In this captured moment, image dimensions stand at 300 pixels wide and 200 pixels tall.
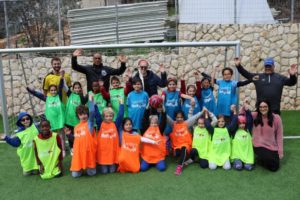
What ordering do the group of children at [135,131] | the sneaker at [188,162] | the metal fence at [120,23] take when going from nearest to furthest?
the group of children at [135,131]
the sneaker at [188,162]
the metal fence at [120,23]

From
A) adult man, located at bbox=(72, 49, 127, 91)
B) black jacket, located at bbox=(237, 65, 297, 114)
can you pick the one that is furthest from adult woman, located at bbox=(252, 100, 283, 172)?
adult man, located at bbox=(72, 49, 127, 91)

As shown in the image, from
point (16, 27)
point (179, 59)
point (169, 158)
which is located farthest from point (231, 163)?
point (16, 27)

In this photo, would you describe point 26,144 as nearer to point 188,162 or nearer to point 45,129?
point 45,129

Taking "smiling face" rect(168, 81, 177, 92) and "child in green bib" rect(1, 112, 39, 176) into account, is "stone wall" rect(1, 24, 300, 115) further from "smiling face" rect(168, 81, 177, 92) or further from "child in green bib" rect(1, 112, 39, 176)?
"child in green bib" rect(1, 112, 39, 176)

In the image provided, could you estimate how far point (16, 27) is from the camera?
30.7ft

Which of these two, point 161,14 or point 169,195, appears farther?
point 161,14

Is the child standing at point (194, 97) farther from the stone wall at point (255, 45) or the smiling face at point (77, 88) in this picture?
the stone wall at point (255, 45)

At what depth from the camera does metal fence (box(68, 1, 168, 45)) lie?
9.48 meters

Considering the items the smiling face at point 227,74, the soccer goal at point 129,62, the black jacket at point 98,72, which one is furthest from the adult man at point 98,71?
the soccer goal at point 129,62

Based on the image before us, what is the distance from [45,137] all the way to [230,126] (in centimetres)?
265

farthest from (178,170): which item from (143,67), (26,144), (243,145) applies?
(26,144)

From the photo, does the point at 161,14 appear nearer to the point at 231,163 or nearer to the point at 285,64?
the point at 285,64

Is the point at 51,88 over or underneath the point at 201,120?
over

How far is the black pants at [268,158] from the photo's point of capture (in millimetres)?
5059
